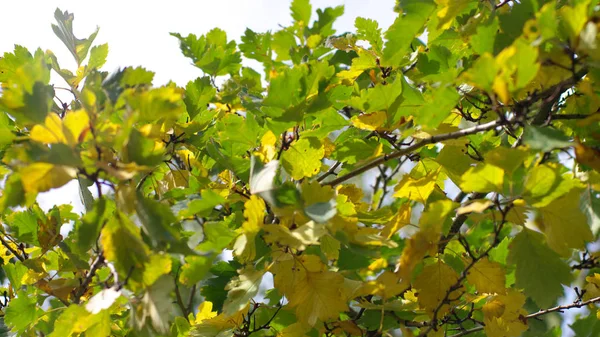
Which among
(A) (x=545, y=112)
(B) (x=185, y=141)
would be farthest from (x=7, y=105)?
(A) (x=545, y=112)

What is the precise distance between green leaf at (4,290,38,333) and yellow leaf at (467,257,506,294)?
115 cm

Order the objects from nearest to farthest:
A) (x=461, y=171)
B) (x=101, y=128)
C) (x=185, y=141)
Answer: (x=101, y=128), (x=461, y=171), (x=185, y=141)

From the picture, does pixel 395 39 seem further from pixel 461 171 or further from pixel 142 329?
pixel 142 329

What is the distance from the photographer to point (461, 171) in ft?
4.41

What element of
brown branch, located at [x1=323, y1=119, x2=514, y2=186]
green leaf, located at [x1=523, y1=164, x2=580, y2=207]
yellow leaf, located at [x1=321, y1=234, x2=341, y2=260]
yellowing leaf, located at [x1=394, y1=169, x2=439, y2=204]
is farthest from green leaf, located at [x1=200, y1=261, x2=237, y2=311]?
green leaf, located at [x1=523, y1=164, x2=580, y2=207]

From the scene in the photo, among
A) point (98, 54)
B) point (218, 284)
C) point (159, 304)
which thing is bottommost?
point (218, 284)

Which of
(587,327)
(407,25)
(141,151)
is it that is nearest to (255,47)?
(407,25)

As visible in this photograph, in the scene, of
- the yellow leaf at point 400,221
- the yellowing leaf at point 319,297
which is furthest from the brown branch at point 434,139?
the yellowing leaf at point 319,297

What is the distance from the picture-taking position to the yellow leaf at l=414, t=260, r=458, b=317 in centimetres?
136

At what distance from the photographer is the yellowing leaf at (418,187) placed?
1.29 metres

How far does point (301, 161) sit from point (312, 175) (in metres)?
0.06

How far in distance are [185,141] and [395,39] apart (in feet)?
2.23

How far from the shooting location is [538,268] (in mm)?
1089

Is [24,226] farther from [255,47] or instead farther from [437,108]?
[437,108]
